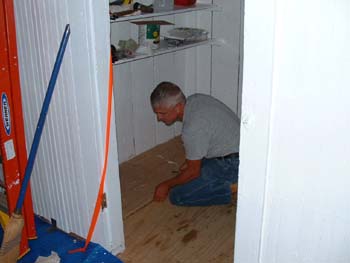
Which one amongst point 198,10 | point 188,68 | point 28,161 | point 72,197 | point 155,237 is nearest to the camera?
point 28,161

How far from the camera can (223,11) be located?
3.46 meters

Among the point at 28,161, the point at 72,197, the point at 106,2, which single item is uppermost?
the point at 106,2

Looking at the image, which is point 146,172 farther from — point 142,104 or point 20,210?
point 20,210

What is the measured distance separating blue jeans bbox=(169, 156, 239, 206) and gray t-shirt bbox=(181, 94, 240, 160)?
0.08 metres

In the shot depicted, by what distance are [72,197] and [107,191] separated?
0.25m

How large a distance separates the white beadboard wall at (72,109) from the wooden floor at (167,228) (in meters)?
0.17

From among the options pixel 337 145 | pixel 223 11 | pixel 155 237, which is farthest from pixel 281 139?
pixel 223 11

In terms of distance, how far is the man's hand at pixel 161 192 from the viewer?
283 cm

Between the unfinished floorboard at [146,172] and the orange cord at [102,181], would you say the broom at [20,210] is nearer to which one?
the orange cord at [102,181]

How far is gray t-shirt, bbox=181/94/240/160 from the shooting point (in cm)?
260

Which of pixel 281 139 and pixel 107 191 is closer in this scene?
pixel 281 139

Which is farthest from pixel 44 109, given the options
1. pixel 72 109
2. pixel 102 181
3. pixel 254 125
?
pixel 254 125

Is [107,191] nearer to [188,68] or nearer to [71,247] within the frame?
[71,247]

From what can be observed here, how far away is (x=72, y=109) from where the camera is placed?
2.07 m
